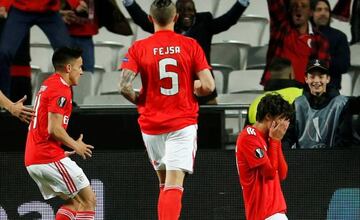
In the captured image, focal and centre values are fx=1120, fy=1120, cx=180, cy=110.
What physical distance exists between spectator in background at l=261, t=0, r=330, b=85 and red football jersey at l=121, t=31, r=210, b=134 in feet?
9.89

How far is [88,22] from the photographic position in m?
12.4

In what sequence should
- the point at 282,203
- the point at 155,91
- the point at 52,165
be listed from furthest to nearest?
the point at 52,165, the point at 155,91, the point at 282,203

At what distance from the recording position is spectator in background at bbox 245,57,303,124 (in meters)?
9.76

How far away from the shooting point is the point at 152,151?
8.55 metres

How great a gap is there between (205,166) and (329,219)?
117cm

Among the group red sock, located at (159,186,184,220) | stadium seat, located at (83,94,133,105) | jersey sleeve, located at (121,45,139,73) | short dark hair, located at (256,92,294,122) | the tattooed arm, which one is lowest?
stadium seat, located at (83,94,133,105)

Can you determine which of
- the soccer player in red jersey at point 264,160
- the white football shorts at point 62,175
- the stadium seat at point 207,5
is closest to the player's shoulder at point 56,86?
the white football shorts at point 62,175

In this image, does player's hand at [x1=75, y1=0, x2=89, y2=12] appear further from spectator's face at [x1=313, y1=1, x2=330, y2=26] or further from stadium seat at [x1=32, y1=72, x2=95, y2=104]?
spectator's face at [x1=313, y1=1, x2=330, y2=26]

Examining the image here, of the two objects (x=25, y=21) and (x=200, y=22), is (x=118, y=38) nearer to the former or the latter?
(x=25, y=21)

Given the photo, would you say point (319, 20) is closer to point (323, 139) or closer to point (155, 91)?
point (323, 139)

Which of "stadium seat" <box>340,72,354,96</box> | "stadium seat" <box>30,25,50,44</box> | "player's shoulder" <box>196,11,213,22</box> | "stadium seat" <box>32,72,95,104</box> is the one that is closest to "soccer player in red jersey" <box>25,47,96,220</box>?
"player's shoulder" <box>196,11,213,22</box>

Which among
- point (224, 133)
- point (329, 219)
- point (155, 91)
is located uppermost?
point (155, 91)

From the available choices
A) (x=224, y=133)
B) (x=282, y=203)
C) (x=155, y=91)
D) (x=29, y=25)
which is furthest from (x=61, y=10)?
(x=282, y=203)

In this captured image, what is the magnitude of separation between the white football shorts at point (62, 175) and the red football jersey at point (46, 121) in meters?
0.05
